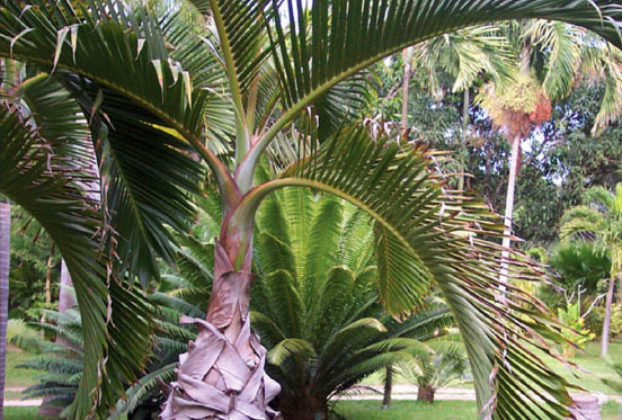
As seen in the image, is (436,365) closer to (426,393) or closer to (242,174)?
(426,393)

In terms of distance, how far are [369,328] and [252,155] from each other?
479 cm

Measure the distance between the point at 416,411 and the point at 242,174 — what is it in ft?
24.4

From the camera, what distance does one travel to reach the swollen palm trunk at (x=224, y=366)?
2748 mm

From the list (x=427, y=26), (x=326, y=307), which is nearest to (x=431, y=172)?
(x=427, y=26)

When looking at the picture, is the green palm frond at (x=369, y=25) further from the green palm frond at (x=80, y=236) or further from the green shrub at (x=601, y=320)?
the green shrub at (x=601, y=320)

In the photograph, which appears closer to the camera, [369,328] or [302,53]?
[302,53]

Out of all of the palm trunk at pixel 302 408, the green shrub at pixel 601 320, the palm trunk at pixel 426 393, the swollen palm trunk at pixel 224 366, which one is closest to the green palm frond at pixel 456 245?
the swollen palm trunk at pixel 224 366

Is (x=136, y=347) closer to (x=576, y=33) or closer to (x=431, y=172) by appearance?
(x=431, y=172)

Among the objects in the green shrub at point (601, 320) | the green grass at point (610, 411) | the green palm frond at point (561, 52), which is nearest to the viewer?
the green grass at point (610, 411)

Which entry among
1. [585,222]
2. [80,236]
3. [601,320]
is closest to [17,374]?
[80,236]

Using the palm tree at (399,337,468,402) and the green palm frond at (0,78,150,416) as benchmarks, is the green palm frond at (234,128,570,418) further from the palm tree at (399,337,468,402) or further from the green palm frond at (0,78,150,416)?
the palm tree at (399,337,468,402)

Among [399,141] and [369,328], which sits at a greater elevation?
[399,141]

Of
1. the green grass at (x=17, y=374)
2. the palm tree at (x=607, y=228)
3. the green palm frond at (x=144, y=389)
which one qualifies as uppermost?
the palm tree at (x=607, y=228)

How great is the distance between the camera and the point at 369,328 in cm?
752
